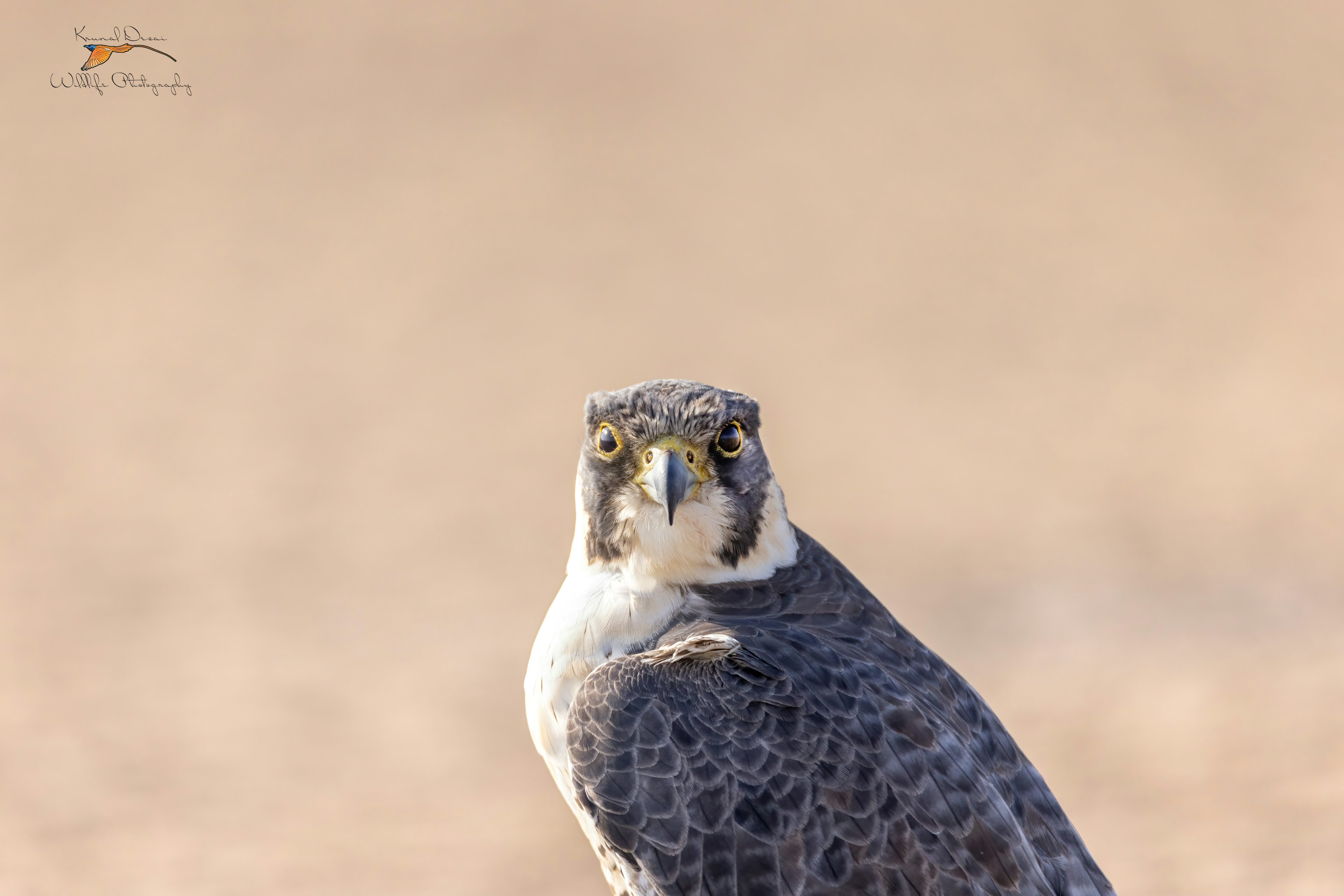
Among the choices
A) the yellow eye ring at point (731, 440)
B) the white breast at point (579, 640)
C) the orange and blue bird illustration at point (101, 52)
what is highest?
the orange and blue bird illustration at point (101, 52)

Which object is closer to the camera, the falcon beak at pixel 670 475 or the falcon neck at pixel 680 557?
the falcon beak at pixel 670 475

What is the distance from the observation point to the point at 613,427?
3.19m

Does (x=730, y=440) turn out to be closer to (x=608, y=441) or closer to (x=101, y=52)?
(x=608, y=441)

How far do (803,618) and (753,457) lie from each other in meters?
0.43

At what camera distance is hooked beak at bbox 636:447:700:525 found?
3.01 metres

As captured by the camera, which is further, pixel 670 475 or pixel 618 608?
pixel 618 608

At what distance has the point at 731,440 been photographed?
3.19 m

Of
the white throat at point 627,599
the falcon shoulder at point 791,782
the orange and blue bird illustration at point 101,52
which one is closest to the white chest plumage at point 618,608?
the white throat at point 627,599

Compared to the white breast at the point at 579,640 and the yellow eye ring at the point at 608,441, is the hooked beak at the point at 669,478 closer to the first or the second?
the yellow eye ring at the point at 608,441

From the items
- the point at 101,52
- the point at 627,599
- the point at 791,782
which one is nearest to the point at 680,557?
the point at 627,599

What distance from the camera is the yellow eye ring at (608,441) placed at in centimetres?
320

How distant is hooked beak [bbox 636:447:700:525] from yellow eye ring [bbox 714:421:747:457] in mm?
115

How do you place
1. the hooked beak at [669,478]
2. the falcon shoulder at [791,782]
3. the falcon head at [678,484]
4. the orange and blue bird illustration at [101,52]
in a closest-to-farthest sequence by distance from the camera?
1. the falcon shoulder at [791,782]
2. the hooked beak at [669,478]
3. the falcon head at [678,484]
4. the orange and blue bird illustration at [101,52]

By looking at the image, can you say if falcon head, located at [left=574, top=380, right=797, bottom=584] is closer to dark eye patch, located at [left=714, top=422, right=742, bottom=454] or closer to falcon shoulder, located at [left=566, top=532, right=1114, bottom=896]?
dark eye patch, located at [left=714, top=422, right=742, bottom=454]
